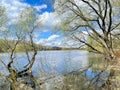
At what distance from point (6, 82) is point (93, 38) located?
11.6 meters

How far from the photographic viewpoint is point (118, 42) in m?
25.5

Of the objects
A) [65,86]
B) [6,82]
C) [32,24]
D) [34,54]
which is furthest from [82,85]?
[32,24]

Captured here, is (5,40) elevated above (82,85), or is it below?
above

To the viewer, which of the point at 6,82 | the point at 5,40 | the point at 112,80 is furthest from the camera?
the point at 5,40

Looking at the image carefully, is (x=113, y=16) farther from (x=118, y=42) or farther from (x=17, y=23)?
(x=17, y=23)

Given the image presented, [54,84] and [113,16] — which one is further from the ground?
[113,16]

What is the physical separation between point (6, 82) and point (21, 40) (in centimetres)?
488

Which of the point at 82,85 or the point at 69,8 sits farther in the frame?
the point at 69,8

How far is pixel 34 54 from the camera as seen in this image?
794 inches

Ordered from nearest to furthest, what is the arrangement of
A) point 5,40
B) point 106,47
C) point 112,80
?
point 112,80 → point 5,40 → point 106,47

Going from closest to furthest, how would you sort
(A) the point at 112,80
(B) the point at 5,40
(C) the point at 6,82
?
(A) the point at 112,80 → (C) the point at 6,82 → (B) the point at 5,40

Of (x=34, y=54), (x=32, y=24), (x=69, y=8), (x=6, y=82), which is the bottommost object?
(x=6, y=82)

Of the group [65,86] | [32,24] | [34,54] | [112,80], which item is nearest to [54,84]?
[65,86]

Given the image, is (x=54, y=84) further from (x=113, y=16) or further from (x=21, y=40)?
(x=113, y=16)
